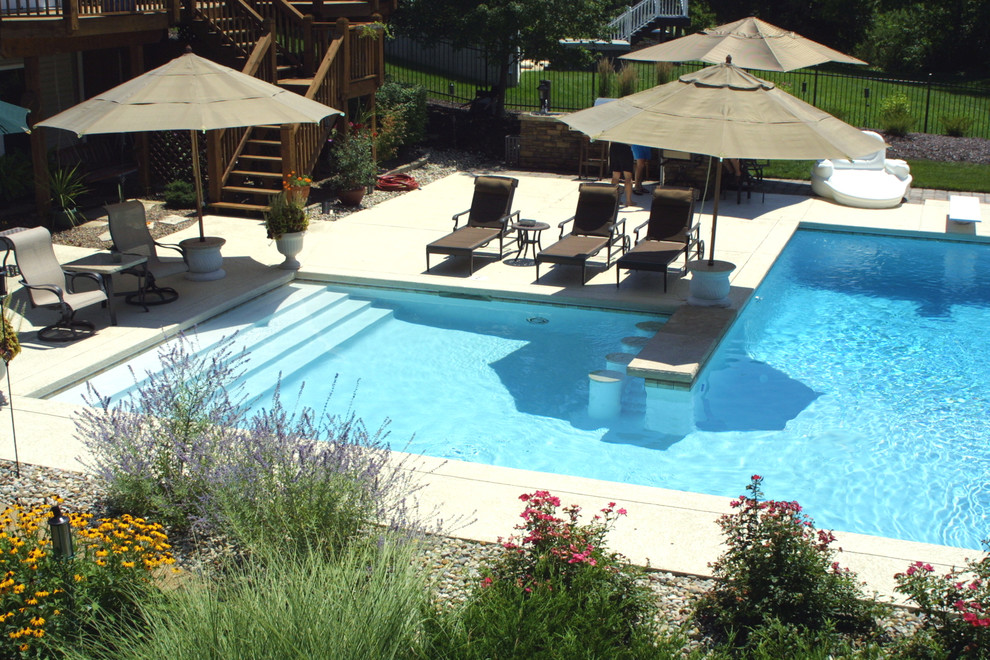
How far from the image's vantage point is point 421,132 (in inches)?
774

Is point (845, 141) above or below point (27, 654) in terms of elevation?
above

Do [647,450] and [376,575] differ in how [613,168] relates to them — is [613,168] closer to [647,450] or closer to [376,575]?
[647,450]

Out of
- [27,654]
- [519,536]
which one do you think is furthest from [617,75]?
[27,654]

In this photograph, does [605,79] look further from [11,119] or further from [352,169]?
[11,119]

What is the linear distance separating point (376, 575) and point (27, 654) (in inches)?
67.1

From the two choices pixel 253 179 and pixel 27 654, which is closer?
pixel 27 654

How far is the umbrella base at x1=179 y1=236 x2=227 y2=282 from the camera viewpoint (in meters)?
11.9

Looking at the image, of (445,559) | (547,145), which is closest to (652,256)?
(445,559)

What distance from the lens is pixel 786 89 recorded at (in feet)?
73.0

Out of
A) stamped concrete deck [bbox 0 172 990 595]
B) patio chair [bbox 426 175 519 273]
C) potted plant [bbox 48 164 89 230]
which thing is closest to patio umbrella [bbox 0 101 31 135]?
stamped concrete deck [bbox 0 172 990 595]

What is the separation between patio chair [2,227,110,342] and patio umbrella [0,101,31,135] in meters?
2.12

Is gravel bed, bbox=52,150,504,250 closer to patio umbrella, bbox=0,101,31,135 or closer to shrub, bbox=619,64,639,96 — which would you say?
patio umbrella, bbox=0,101,31,135

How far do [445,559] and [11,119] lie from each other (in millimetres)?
8749

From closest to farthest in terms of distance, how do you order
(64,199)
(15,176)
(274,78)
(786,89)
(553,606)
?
1. (553,606)
2. (64,199)
3. (15,176)
4. (274,78)
5. (786,89)
